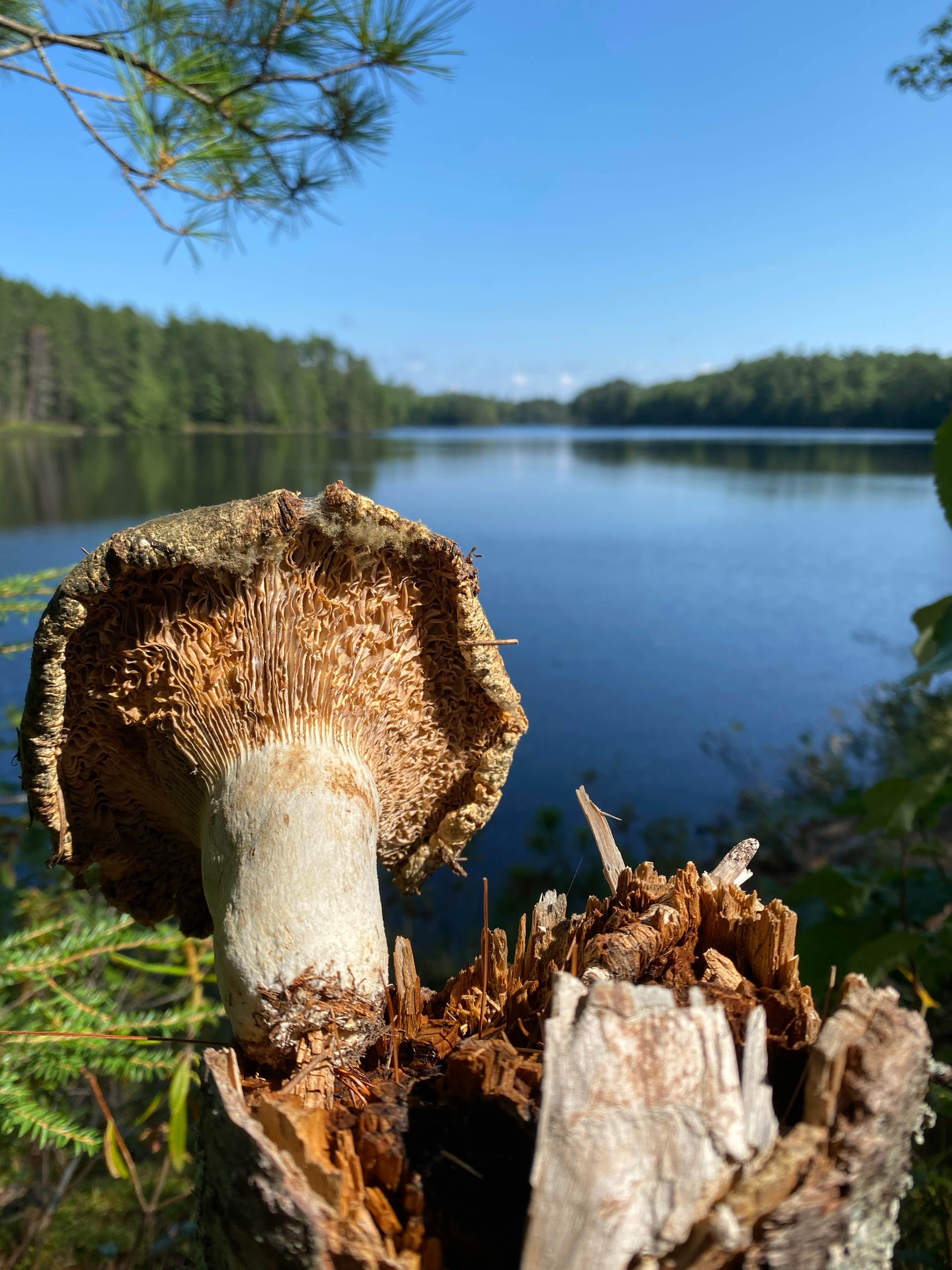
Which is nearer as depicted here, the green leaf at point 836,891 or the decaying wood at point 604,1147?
the decaying wood at point 604,1147

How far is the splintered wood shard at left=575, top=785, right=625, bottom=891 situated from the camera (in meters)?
1.69

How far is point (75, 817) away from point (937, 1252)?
7.86 ft

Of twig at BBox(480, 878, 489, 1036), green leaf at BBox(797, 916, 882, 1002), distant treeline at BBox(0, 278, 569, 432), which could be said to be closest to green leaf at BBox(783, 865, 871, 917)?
green leaf at BBox(797, 916, 882, 1002)

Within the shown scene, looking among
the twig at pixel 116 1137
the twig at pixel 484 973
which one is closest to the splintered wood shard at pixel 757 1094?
the twig at pixel 484 973

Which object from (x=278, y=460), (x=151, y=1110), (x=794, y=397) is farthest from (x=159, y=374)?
(x=151, y=1110)

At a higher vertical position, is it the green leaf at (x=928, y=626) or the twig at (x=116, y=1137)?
the green leaf at (x=928, y=626)

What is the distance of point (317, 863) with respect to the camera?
1.44 m

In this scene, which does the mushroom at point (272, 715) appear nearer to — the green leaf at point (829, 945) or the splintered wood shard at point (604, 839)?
the splintered wood shard at point (604, 839)

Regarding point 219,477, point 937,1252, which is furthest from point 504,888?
point 219,477

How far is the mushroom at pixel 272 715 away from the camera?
53.7 inches

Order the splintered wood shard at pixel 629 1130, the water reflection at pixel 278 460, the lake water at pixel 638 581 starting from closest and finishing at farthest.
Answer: the splintered wood shard at pixel 629 1130
the lake water at pixel 638 581
the water reflection at pixel 278 460

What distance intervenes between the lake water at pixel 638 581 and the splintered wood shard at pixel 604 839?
5.43 m

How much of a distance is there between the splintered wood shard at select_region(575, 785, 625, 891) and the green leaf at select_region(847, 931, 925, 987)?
89 cm

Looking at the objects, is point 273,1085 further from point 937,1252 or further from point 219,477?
point 219,477
